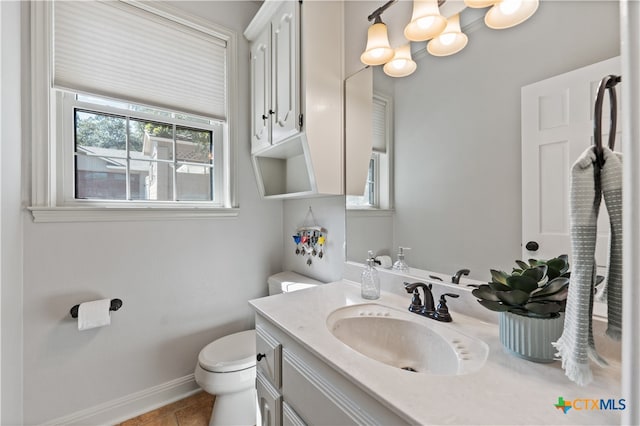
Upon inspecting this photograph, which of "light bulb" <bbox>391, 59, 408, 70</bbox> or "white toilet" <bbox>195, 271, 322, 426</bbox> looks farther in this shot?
"white toilet" <bbox>195, 271, 322, 426</bbox>

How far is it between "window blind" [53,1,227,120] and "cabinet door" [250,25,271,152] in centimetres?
21

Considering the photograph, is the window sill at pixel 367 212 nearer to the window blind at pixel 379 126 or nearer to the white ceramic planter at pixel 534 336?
the window blind at pixel 379 126

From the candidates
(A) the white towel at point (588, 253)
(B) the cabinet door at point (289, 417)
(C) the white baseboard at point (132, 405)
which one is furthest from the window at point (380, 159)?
(C) the white baseboard at point (132, 405)

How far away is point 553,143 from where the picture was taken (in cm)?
74

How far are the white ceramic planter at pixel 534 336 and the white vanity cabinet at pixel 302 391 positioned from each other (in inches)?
14.4

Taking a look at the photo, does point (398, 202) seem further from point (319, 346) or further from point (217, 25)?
point (217, 25)

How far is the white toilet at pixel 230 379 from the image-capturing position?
1304mm

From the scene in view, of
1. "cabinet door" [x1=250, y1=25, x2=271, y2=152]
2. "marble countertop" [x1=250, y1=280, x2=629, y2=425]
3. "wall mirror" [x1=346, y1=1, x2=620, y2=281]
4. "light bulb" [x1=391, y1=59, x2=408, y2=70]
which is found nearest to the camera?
"marble countertop" [x1=250, y1=280, x2=629, y2=425]

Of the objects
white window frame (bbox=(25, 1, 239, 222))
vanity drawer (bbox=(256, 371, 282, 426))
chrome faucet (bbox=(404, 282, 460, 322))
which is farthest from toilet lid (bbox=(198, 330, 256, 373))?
chrome faucet (bbox=(404, 282, 460, 322))

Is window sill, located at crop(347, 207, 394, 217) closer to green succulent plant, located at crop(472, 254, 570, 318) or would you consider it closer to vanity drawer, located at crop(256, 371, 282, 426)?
green succulent plant, located at crop(472, 254, 570, 318)

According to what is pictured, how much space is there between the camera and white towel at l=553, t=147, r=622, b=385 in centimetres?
49

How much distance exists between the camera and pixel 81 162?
1.42m

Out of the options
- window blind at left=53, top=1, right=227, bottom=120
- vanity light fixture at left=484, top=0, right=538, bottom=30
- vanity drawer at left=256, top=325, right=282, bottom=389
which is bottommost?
vanity drawer at left=256, top=325, right=282, bottom=389

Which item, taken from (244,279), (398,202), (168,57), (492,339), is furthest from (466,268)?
(168,57)
